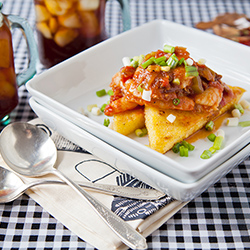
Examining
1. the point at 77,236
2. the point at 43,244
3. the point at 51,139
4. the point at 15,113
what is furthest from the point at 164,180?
the point at 15,113

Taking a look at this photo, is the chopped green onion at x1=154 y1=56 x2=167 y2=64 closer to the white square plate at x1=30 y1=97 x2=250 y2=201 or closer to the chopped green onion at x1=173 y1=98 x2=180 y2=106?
the chopped green onion at x1=173 y1=98 x2=180 y2=106

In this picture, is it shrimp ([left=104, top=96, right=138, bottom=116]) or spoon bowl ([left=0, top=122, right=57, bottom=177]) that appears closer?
spoon bowl ([left=0, top=122, right=57, bottom=177])

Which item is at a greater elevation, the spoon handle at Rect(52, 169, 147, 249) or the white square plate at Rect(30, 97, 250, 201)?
the white square plate at Rect(30, 97, 250, 201)

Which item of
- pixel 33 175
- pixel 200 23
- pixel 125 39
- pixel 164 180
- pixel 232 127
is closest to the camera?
pixel 164 180

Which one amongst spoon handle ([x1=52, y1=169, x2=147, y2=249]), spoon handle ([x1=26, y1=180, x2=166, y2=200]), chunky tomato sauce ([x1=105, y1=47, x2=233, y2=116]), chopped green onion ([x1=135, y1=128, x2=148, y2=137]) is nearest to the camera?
spoon handle ([x1=52, y1=169, x2=147, y2=249])

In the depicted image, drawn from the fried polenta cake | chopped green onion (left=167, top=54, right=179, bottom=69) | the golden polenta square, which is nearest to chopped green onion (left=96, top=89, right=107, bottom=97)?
the golden polenta square

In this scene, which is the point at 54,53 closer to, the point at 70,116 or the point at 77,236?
the point at 70,116

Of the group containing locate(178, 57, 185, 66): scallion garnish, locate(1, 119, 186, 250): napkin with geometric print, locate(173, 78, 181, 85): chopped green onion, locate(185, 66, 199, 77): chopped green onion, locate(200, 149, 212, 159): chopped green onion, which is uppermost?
locate(178, 57, 185, 66): scallion garnish
